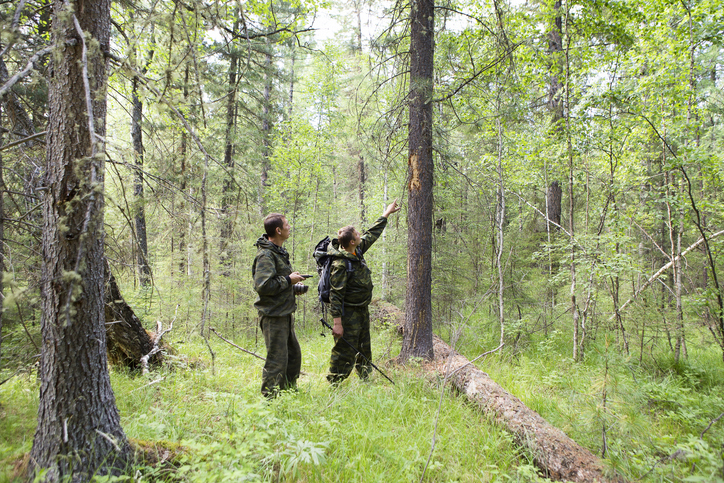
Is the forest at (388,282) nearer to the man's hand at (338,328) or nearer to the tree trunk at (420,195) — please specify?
the tree trunk at (420,195)

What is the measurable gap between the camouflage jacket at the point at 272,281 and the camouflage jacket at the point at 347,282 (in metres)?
0.69

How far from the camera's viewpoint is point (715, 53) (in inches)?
514

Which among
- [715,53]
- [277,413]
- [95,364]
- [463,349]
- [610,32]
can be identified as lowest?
[463,349]

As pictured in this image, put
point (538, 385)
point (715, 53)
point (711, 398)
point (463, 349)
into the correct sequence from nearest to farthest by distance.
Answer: point (711, 398), point (538, 385), point (463, 349), point (715, 53)

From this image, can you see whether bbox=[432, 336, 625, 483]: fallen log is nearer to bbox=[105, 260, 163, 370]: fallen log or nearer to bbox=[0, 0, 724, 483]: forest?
bbox=[0, 0, 724, 483]: forest

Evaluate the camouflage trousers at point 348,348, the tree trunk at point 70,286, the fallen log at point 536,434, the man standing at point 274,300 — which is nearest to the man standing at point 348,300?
the camouflage trousers at point 348,348

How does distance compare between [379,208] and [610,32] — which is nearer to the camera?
[610,32]

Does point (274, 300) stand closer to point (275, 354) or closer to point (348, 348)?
point (275, 354)

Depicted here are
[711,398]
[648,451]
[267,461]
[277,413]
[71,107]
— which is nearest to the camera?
[71,107]

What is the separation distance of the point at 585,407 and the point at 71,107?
5540 mm

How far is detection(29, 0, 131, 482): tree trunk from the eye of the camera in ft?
6.76

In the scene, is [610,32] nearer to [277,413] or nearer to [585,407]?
[585,407]

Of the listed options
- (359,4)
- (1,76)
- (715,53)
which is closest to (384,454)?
(1,76)

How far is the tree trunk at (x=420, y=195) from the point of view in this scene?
205 inches
